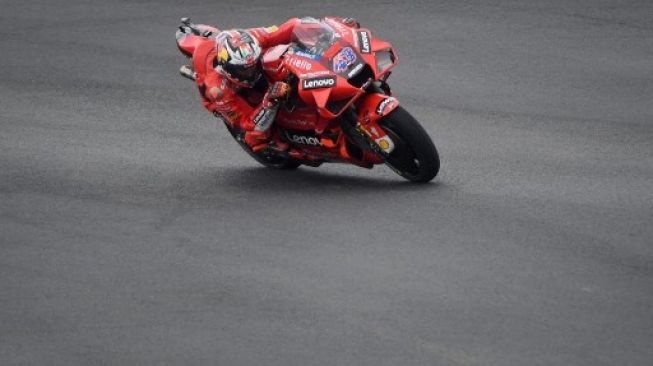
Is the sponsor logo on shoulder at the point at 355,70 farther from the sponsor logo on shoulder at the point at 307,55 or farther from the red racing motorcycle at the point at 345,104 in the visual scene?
the sponsor logo on shoulder at the point at 307,55

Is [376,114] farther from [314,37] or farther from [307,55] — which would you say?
[314,37]

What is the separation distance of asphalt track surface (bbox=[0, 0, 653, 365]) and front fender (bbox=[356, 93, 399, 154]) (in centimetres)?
49

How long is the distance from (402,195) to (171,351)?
3.35 metres

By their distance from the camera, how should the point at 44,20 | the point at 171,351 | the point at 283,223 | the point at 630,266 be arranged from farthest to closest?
1. the point at 44,20
2. the point at 283,223
3. the point at 630,266
4. the point at 171,351

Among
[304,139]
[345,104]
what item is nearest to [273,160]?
[304,139]

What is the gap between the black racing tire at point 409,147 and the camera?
35.4 feet

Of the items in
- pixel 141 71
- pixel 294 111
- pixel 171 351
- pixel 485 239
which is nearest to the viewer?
pixel 171 351

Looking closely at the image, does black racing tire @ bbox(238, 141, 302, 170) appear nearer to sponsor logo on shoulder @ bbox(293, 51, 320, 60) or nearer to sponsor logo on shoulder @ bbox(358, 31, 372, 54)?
sponsor logo on shoulder @ bbox(293, 51, 320, 60)

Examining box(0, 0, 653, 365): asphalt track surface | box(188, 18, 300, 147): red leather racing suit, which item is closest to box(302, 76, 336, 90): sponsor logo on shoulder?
box(188, 18, 300, 147): red leather racing suit

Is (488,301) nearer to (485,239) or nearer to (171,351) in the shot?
(485,239)

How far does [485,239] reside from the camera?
9805 millimetres

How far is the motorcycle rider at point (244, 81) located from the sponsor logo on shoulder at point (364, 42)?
33 cm

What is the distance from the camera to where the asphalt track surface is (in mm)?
8312

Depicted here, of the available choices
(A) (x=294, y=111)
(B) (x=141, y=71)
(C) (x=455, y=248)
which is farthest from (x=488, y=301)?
(B) (x=141, y=71)
